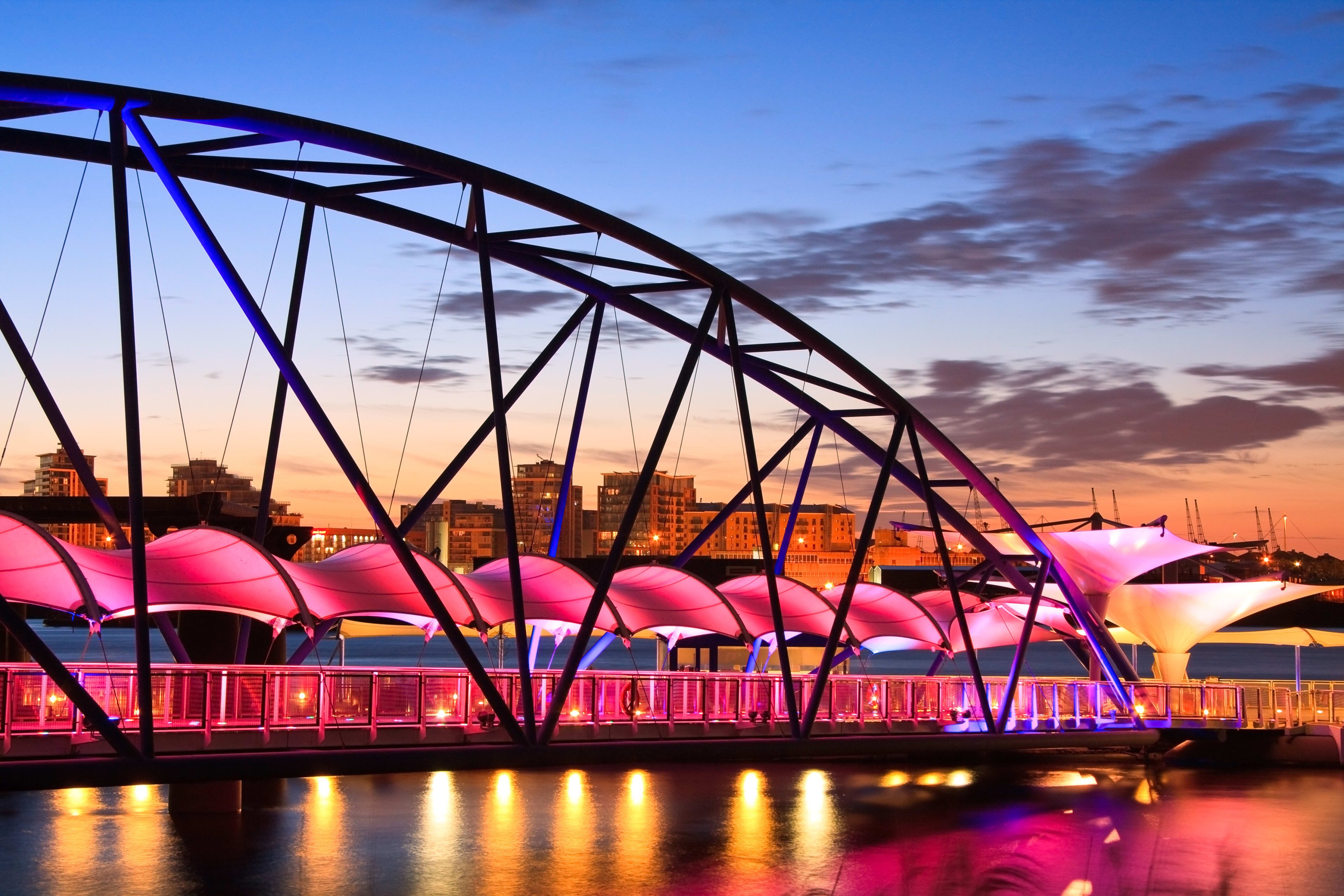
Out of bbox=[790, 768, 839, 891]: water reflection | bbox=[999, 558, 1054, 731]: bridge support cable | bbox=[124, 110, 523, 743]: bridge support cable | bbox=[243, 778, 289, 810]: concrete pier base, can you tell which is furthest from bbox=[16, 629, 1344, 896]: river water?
bbox=[124, 110, 523, 743]: bridge support cable

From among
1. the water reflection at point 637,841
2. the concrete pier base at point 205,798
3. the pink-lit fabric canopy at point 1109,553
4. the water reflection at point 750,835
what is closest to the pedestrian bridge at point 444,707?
the water reflection at point 750,835

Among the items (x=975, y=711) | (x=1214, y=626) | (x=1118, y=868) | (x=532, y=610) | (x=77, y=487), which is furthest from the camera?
(x=77, y=487)

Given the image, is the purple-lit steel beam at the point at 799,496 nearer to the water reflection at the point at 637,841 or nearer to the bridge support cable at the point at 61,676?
the water reflection at the point at 637,841

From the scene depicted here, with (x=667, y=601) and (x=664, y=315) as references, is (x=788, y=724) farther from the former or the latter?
(x=664, y=315)

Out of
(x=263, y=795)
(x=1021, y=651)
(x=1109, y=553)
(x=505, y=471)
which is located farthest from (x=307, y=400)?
(x=1109, y=553)

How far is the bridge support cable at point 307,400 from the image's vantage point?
26.2 m

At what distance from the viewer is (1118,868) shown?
35.9 m

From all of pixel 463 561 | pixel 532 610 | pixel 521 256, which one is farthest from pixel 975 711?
pixel 463 561

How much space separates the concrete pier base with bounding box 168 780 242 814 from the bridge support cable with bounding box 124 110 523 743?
1451 centimetres

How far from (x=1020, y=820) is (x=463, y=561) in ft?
521

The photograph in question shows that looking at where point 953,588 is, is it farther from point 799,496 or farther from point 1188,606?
point 1188,606

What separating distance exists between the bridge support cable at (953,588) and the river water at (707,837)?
311cm

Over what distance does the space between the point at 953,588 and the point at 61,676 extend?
27120 mm

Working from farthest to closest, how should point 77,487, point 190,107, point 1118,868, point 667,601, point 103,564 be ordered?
1. point 77,487
2. point 667,601
3. point 1118,868
4. point 103,564
5. point 190,107
